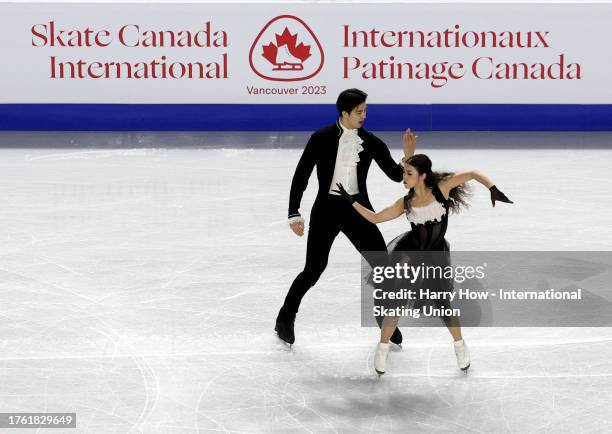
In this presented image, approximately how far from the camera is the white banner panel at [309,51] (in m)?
13.3

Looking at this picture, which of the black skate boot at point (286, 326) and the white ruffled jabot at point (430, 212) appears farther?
the black skate boot at point (286, 326)

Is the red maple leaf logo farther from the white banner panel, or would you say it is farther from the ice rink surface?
the ice rink surface

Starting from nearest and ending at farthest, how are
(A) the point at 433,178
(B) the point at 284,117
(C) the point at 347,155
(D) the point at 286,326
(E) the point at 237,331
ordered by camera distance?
(A) the point at 433,178 → (C) the point at 347,155 → (D) the point at 286,326 → (E) the point at 237,331 → (B) the point at 284,117

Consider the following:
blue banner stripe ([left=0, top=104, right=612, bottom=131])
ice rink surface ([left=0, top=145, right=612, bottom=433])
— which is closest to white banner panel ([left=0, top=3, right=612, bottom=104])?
blue banner stripe ([left=0, top=104, right=612, bottom=131])

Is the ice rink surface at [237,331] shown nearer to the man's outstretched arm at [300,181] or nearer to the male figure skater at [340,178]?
the male figure skater at [340,178]

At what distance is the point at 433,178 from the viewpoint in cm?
506

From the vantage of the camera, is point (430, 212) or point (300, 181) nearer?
point (430, 212)

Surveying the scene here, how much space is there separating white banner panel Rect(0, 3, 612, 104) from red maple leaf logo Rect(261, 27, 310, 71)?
12 mm

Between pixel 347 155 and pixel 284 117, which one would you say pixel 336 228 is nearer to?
pixel 347 155

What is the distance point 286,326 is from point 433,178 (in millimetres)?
1210

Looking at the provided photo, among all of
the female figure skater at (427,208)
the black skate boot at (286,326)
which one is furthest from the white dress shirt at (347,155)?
the black skate boot at (286,326)

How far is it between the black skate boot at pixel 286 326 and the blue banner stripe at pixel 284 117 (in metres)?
7.90

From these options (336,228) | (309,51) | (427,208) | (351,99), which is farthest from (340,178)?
(309,51)

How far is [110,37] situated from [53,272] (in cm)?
684
